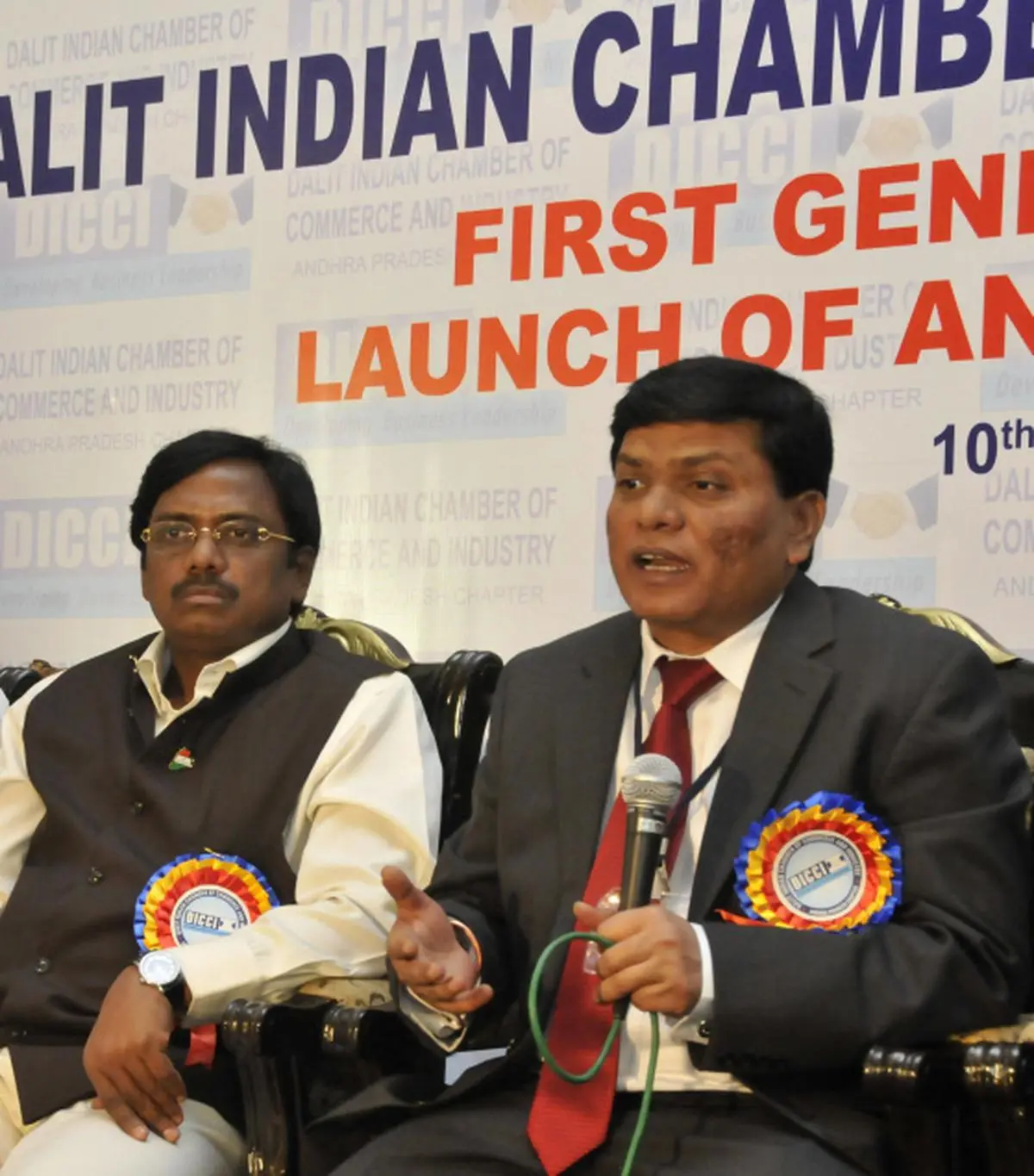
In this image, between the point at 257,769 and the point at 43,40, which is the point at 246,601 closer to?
the point at 257,769

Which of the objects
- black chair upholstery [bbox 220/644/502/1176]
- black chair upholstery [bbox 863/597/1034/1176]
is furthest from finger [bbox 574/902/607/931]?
black chair upholstery [bbox 220/644/502/1176]

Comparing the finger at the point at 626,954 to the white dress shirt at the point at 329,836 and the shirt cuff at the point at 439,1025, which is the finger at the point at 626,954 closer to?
the shirt cuff at the point at 439,1025

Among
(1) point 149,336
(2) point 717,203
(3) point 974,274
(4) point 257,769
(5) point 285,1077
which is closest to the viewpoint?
(5) point 285,1077

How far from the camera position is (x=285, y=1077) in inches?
97.6

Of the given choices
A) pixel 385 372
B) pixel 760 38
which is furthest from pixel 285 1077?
pixel 760 38

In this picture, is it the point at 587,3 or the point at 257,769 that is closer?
the point at 257,769

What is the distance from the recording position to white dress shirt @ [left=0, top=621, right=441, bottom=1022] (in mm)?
2607

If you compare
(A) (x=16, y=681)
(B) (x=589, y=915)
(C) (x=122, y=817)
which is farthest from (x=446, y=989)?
(A) (x=16, y=681)

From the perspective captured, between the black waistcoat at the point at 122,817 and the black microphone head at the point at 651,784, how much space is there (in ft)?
2.79

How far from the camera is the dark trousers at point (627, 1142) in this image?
7.06ft

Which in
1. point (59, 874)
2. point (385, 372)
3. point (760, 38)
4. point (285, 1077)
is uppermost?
point (760, 38)

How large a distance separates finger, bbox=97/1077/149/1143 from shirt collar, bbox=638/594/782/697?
88cm

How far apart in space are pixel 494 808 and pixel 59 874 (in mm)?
734

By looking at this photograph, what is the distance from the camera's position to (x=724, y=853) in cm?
232
